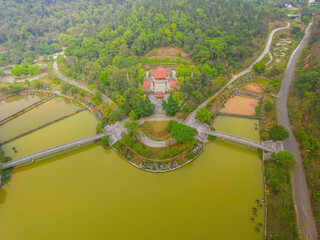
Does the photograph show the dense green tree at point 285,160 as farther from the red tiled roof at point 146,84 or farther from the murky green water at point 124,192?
the red tiled roof at point 146,84

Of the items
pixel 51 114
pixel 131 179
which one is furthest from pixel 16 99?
pixel 131 179

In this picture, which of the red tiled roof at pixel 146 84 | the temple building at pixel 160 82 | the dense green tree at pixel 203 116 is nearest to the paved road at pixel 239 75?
the dense green tree at pixel 203 116

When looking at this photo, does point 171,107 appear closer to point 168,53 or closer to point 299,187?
point 299,187

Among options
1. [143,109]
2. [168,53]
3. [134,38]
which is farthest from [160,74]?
[134,38]

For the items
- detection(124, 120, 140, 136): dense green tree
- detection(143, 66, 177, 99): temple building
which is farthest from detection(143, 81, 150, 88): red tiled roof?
detection(124, 120, 140, 136): dense green tree

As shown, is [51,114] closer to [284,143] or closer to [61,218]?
[61,218]
